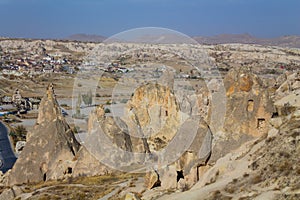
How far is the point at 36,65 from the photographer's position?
437 ft

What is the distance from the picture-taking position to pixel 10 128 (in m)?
49.8

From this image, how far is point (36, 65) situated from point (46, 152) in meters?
117

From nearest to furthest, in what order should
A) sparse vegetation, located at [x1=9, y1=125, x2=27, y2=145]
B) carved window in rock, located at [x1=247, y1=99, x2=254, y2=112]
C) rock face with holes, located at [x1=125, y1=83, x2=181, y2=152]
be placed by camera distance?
carved window in rock, located at [x1=247, y1=99, x2=254, y2=112]
rock face with holes, located at [x1=125, y1=83, x2=181, y2=152]
sparse vegetation, located at [x1=9, y1=125, x2=27, y2=145]

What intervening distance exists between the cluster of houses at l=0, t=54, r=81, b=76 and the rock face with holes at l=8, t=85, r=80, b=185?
89760mm

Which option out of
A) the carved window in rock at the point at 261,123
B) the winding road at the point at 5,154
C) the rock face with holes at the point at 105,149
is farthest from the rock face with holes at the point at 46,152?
the winding road at the point at 5,154

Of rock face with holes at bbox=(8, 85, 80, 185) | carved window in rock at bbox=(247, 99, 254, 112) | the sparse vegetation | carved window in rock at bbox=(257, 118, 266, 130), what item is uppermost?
carved window in rock at bbox=(247, 99, 254, 112)

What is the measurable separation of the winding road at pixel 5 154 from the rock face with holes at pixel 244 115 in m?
19.1

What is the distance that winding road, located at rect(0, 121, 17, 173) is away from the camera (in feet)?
103

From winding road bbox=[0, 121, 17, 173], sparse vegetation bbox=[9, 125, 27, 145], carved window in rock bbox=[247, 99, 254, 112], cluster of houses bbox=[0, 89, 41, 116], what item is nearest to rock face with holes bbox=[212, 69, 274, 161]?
carved window in rock bbox=[247, 99, 254, 112]

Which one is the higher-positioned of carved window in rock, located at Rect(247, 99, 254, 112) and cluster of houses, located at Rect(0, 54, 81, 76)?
cluster of houses, located at Rect(0, 54, 81, 76)

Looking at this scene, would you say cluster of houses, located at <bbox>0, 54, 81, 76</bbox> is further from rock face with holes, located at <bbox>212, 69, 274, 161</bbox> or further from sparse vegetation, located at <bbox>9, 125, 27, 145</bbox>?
rock face with holes, located at <bbox>212, 69, 274, 161</bbox>

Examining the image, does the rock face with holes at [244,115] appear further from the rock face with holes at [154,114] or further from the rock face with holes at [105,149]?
the rock face with holes at [154,114]

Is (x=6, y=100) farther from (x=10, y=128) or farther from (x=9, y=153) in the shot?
(x=9, y=153)

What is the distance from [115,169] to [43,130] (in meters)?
4.11
